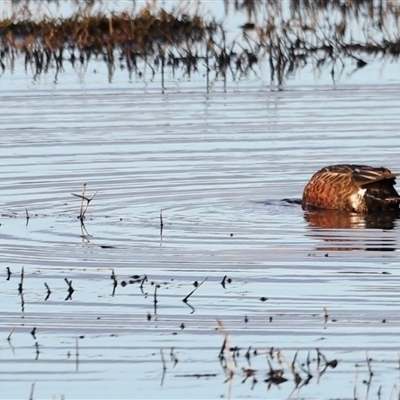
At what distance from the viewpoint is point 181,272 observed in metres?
8.79

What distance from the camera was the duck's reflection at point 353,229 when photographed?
968cm

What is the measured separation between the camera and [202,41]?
836 inches

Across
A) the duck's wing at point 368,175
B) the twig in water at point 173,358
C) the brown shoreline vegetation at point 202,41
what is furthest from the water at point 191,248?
the brown shoreline vegetation at point 202,41

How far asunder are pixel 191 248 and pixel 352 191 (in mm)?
2170

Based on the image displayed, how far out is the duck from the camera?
11234 mm

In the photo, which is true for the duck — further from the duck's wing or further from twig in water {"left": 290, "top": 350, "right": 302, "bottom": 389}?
twig in water {"left": 290, "top": 350, "right": 302, "bottom": 389}

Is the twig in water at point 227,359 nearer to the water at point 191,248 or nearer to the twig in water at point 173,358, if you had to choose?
the water at point 191,248

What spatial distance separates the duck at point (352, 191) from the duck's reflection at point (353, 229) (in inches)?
2.8

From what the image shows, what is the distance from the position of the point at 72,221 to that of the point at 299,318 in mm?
3646

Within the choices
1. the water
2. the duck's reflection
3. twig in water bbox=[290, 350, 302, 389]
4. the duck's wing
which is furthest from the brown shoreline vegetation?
twig in water bbox=[290, 350, 302, 389]

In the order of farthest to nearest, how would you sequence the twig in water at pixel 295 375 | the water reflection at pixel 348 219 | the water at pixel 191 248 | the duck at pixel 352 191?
the duck at pixel 352 191
the water reflection at pixel 348 219
the water at pixel 191 248
the twig in water at pixel 295 375

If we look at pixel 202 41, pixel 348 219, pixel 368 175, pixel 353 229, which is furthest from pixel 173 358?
pixel 202 41

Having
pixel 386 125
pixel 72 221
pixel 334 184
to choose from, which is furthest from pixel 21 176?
pixel 386 125

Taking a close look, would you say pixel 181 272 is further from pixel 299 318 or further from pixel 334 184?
pixel 334 184
